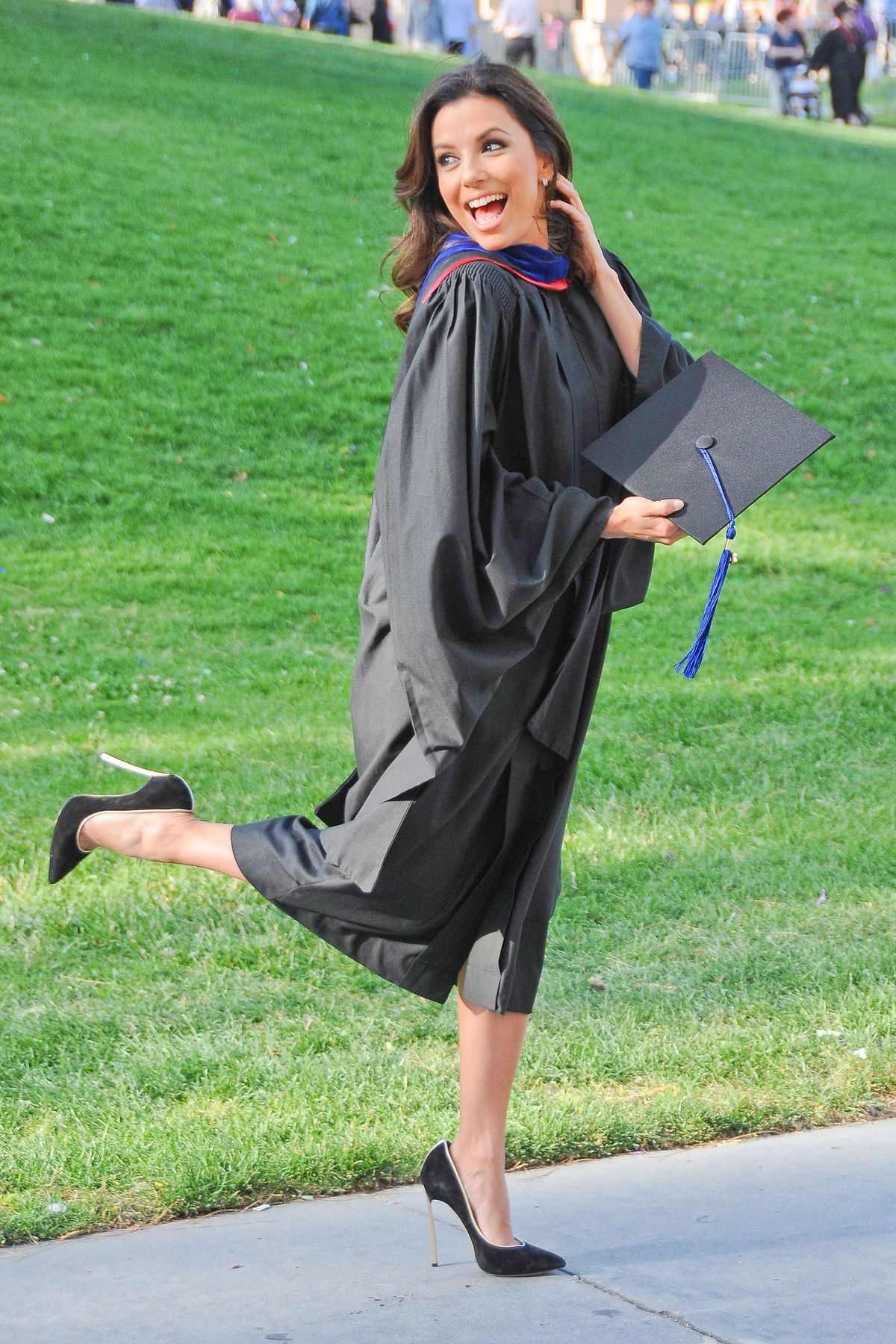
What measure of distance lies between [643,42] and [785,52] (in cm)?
277

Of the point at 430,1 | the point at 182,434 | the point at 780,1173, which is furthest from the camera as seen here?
the point at 430,1

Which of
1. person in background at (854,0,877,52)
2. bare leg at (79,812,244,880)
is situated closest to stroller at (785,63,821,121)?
person in background at (854,0,877,52)

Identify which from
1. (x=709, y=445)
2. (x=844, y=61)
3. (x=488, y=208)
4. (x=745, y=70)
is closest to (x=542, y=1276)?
(x=709, y=445)

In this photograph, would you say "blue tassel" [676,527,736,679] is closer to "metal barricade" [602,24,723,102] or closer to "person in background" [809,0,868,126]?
"person in background" [809,0,868,126]

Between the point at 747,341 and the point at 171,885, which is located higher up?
the point at 747,341

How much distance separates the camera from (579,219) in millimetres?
2879

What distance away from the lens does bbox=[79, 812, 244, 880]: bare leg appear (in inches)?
120

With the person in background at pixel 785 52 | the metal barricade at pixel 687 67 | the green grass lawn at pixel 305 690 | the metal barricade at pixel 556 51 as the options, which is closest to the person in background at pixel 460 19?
the metal barricade at pixel 556 51

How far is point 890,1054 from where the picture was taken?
375 centimetres

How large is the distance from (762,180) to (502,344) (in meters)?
16.7

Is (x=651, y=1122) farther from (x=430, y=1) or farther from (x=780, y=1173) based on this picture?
(x=430, y=1)

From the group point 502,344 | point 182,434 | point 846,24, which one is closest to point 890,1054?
point 502,344

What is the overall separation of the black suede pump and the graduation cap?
104 cm

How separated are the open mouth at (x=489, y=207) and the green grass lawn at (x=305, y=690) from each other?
1897 millimetres
